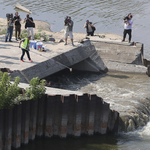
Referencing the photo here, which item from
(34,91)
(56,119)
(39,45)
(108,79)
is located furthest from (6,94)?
(108,79)

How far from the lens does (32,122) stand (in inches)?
467

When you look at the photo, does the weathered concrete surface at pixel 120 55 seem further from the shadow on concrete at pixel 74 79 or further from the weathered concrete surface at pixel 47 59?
the shadow on concrete at pixel 74 79

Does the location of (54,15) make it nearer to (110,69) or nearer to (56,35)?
(56,35)

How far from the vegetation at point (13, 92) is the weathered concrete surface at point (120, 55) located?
422 inches

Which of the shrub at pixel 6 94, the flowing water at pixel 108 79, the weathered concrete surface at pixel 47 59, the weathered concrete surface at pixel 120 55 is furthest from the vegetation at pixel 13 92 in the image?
the weathered concrete surface at pixel 120 55

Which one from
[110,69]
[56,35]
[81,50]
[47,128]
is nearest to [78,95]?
[47,128]

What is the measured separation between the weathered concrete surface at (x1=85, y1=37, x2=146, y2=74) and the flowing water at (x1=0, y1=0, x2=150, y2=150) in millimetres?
662

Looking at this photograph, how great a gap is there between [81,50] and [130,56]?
3.67 meters

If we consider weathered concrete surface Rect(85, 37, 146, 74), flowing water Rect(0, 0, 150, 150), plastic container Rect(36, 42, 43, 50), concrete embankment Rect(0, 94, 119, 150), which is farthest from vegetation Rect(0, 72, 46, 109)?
weathered concrete surface Rect(85, 37, 146, 74)

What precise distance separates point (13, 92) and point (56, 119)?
231cm

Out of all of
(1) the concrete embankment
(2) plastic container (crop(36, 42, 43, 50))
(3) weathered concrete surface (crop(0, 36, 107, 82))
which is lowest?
(1) the concrete embankment

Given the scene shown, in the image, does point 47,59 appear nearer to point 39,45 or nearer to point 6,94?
point 39,45

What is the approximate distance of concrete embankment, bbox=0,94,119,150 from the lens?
1106 cm

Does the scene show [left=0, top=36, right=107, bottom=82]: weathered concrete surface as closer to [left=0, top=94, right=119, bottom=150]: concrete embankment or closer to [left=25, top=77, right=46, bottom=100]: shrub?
[left=25, top=77, right=46, bottom=100]: shrub
